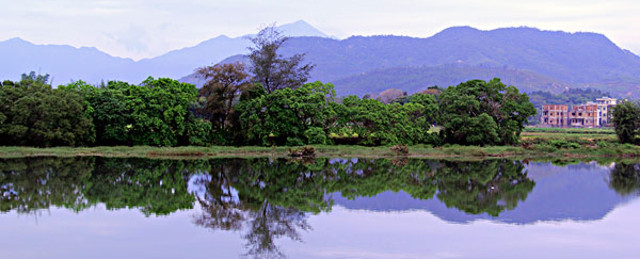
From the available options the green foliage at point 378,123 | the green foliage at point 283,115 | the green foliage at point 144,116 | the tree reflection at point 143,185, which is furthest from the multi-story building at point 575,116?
the tree reflection at point 143,185

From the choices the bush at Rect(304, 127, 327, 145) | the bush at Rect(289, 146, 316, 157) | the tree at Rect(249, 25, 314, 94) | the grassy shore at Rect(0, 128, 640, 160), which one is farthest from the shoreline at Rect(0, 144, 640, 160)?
the tree at Rect(249, 25, 314, 94)

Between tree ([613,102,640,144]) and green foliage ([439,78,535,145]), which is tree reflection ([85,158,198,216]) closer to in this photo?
green foliage ([439,78,535,145])

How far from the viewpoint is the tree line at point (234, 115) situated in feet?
122

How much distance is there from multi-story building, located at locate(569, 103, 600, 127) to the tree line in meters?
86.7

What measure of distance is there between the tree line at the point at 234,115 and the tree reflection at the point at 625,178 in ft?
29.2

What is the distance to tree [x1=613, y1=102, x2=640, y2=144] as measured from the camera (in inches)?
1801

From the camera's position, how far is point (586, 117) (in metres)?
124

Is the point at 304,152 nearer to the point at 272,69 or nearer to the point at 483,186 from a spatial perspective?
the point at 483,186

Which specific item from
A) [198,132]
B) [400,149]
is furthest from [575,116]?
[198,132]

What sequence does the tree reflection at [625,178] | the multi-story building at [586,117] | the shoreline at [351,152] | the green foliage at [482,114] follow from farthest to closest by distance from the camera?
1. the multi-story building at [586,117]
2. the green foliage at [482,114]
3. the shoreline at [351,152]
4. the tree reflection at [625,178]

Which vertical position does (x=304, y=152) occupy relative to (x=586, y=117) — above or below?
below

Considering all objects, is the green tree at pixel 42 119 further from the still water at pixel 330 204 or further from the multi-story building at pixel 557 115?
the multi-story building at pixel 557 115

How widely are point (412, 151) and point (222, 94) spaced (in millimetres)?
12410

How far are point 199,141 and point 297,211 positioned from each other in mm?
21845
